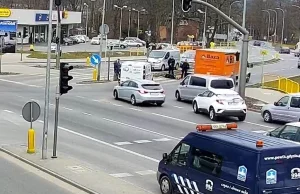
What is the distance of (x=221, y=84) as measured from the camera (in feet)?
109

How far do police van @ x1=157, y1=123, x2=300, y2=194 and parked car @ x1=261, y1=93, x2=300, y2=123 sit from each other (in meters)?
15.3

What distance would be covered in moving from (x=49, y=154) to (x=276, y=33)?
146m

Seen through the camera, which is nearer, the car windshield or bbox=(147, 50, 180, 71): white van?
bbox=(147, 50, 180, 71): white van

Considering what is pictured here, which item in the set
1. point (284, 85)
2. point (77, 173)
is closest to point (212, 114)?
point (77, 173)

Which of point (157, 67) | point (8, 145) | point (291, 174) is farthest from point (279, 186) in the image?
point (157, 67)

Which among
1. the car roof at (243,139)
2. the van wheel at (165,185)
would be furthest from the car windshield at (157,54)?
the car roof at (243,139)

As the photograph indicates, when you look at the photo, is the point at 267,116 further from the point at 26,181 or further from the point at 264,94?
the point at 26,181

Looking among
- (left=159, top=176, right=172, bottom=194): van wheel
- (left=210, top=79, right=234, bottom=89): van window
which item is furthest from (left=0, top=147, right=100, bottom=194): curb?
(left=210, top=79, right=234, bottom=89): van window

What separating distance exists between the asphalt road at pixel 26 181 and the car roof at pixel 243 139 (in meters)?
3.55

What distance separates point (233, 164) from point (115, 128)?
43.9 ft

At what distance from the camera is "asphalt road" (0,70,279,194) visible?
695 inches

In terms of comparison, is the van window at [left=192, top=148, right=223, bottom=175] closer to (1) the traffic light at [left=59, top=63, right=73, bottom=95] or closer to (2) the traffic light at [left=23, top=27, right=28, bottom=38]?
(1) the traffic light at [left=59, top=63, right=73, bottom=95]

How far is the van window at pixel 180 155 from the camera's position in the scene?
12.6m

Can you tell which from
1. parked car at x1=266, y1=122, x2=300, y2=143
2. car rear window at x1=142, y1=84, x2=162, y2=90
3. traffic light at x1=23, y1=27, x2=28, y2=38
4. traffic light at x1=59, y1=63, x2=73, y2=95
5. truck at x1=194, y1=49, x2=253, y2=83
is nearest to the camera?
traffic light at x1=59, y1=63, x2=73, y2=95
